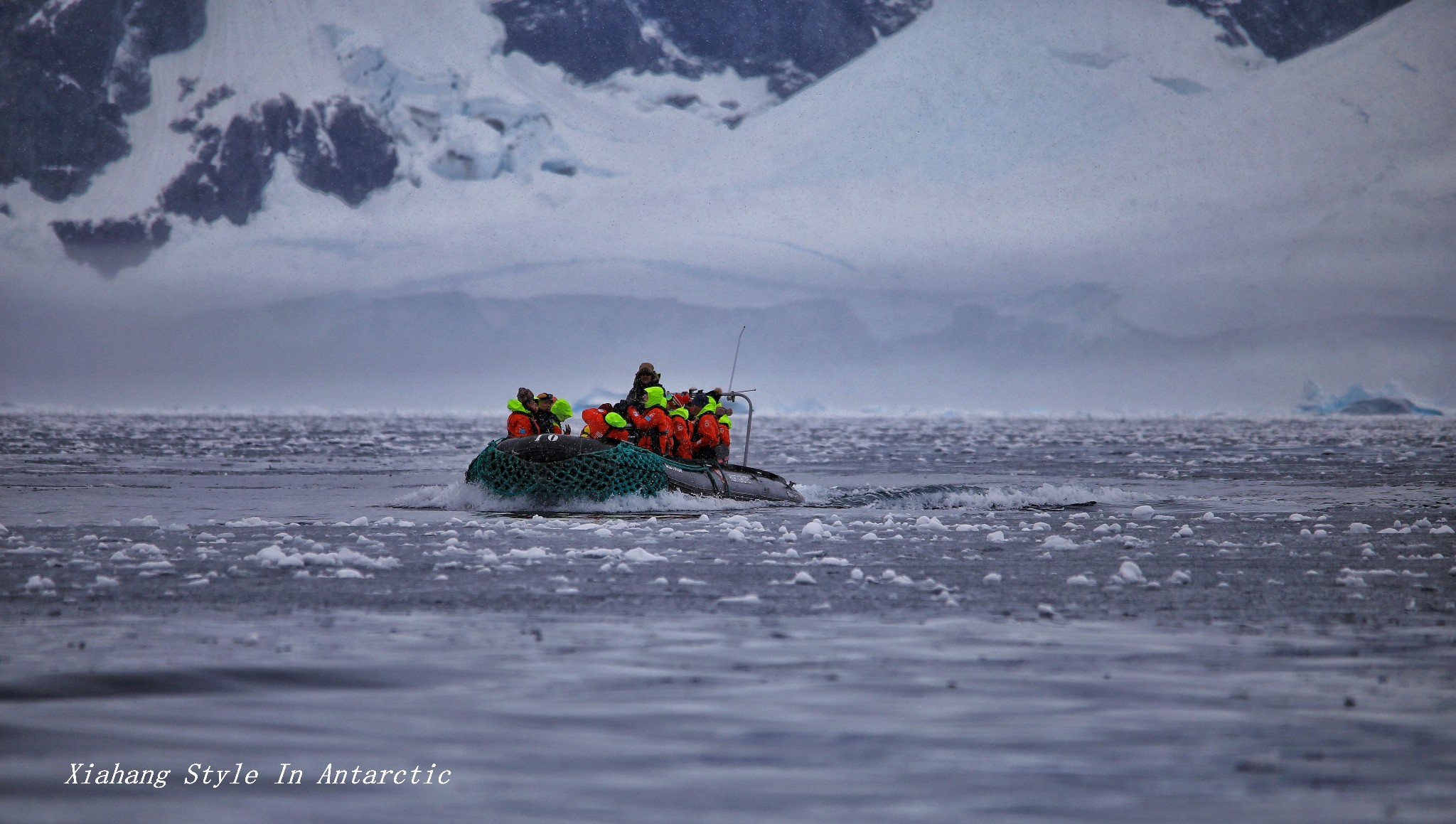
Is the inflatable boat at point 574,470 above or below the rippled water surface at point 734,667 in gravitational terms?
above

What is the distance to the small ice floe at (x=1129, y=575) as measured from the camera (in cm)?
981

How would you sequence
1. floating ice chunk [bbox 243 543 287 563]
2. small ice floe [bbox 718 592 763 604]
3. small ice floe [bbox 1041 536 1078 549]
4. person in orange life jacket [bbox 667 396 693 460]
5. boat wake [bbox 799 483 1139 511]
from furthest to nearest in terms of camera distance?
boat wake [bbox 799 483 1139 511] → person in orange life jacket [bbox 667 396 693 460] → small ice floe [bbox 1041 536 1078 549] → floating ice chunk [bbox 243 543 287 563] → small ice floe [bbox 718 592 763 604]

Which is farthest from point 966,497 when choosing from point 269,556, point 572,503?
point 269,556

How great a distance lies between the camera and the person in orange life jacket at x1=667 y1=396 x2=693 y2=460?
1752 cm

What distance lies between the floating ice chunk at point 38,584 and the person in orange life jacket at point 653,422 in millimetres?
9041

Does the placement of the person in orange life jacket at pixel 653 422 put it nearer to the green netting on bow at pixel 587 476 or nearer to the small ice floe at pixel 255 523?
the green netting on bow at pixel 587 476

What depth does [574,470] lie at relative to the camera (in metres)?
16.2

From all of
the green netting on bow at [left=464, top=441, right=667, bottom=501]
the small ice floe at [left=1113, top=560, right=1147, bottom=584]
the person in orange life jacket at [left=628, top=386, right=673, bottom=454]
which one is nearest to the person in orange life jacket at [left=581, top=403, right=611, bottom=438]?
the green netting on bow at [left=464, top=441, right=667, bottom=501]

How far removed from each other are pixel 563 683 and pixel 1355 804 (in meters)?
3.34

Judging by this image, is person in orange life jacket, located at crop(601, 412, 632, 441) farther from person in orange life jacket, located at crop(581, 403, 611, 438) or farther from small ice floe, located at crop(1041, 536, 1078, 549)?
small ice floe, located at crop(1041, 536, 1078, 549)

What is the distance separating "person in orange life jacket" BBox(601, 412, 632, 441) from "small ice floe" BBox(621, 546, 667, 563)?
5.51m

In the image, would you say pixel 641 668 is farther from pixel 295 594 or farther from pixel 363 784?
pixel 295 594

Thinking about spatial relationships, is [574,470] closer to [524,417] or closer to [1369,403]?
[524,417]

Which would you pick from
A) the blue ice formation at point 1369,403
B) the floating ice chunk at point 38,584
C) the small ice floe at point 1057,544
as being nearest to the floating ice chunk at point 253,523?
the floating ice chunk at point 38,584
